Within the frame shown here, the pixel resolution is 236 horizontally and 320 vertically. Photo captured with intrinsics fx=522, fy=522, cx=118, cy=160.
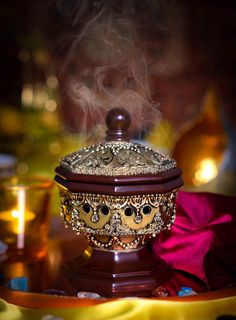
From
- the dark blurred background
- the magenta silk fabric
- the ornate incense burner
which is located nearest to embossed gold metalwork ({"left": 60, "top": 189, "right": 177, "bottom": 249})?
the ornate incense burner

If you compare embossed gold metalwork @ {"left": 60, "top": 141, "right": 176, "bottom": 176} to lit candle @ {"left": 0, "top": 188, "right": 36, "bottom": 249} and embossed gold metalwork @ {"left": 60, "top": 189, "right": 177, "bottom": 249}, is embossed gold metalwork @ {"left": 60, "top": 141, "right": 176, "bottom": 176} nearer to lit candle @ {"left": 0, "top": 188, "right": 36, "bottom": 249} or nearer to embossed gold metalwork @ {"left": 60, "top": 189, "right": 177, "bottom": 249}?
embossed gold metalwork @ {"left": 60, "top": 189, "right": 177, "bottom": 249}

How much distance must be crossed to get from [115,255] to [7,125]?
1732 mm

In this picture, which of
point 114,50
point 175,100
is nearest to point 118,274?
point 114,50

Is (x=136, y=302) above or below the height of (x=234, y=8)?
below

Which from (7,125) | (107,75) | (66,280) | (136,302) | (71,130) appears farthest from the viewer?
(7,125)

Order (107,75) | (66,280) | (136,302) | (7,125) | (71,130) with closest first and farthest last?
(136,302), (66,280), (107,75), (71,130), (7,125)

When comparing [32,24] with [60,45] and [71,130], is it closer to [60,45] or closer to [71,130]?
[71,130]

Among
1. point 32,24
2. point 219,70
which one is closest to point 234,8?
point 219,70

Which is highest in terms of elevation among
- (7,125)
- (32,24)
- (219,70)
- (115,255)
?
(32,24)

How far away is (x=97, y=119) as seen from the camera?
0.91 meters

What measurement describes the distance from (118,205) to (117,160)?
59 mm

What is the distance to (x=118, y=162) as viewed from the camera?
68 centimetres

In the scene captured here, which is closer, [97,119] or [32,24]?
[97,119]

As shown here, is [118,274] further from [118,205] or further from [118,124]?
[118,124]
